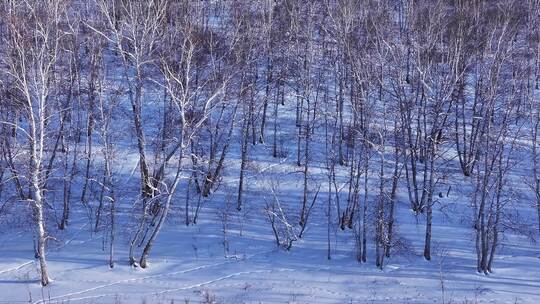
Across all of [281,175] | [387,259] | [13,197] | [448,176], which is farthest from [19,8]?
[448,176]

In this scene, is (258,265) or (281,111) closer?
(258,265)

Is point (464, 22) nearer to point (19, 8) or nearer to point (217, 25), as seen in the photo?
point (217, 25)

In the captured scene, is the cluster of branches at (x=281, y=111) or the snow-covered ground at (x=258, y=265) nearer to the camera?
the snow-covered ground at (x=258, y=265)

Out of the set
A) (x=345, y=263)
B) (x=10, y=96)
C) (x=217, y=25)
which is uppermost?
(x=217, y=25)

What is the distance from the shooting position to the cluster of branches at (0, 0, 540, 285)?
24.0 meters

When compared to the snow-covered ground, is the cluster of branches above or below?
above

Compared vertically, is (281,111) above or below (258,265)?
above

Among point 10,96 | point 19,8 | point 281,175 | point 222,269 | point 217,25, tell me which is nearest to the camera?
point 222,269

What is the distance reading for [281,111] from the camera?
3562cm

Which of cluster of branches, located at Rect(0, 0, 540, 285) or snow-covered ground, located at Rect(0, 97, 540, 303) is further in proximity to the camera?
cluster of branches, located at Rect(0, 0, 540, 285)

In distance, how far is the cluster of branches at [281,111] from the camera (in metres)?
24.0

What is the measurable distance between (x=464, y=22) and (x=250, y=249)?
1774 centimetres

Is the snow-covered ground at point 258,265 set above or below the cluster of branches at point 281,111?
below

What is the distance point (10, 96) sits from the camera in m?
26.6
